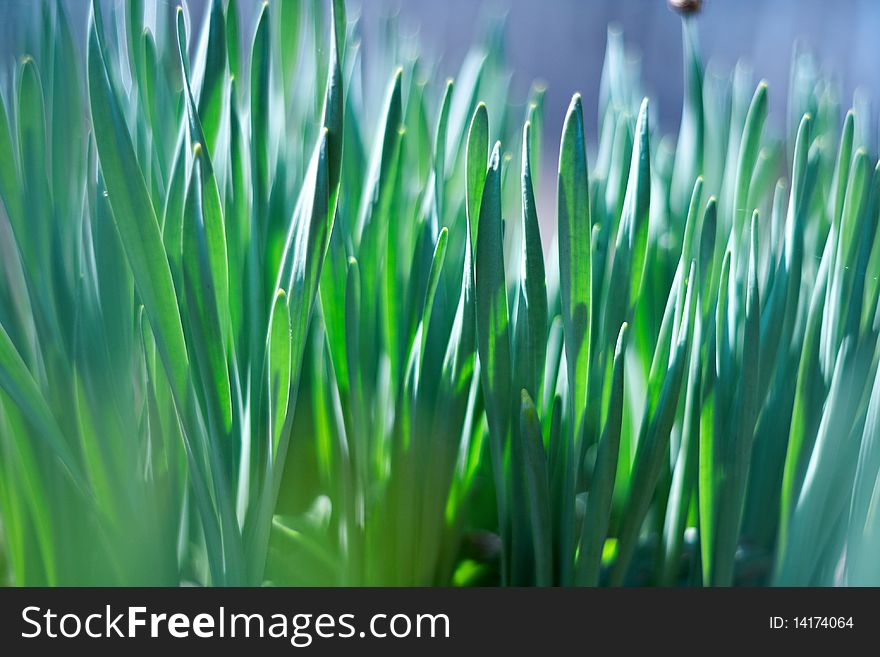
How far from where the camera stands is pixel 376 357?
340 millimetres

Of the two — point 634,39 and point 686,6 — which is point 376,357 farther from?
point 634,39

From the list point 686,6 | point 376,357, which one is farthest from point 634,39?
point 376,357

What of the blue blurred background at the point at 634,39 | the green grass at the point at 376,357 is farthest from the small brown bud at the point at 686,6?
the blue blurred background at the point at 634,39

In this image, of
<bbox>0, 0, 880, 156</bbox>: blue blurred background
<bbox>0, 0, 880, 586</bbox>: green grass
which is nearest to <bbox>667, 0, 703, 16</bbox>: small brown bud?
<bbox>0, 0, 880, 586</bbox>: green grass

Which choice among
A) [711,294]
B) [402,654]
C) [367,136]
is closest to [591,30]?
[367,136]

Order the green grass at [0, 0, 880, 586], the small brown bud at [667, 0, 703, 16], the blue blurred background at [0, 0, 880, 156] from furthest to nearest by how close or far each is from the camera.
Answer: the blue blurred background at [0, 0, 880, 156]
the small brown bud at [667, 0, 703, 16]
the green grass at [0, 0, 880, 586]

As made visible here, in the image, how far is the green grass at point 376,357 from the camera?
0.88 ft

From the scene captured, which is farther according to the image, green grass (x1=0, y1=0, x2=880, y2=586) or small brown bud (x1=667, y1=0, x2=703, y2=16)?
small brown bud (x1=667, y1=0, x2=703, y2=16)

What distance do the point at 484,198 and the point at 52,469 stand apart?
22 cm

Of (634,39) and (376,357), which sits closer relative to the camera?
(376,357)

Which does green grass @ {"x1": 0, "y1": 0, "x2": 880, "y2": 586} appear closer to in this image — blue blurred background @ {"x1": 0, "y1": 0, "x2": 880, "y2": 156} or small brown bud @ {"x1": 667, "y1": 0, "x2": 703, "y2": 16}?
small brown bud @ {"x1": 667, "y1": 0, "x2": 703, "y2": 16}

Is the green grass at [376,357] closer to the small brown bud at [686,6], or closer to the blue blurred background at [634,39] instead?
the small brown bud at [686,6]

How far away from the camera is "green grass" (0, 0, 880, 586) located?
0.88 ft

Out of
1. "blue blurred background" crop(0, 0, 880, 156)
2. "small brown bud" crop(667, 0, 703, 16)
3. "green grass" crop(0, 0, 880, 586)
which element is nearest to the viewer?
"green grass" crop(0, 0, 880, 586)
